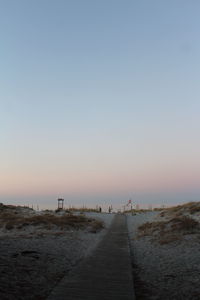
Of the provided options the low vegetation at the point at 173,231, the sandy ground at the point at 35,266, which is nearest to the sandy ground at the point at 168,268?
the low vegetation at the point at 173,231

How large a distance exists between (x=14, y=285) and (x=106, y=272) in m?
3.06

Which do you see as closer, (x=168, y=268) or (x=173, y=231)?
(x=168, y=268)

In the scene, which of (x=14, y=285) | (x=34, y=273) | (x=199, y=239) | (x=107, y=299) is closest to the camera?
(x=107, y=299)

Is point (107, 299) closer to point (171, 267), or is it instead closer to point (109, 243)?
point (171, 267)

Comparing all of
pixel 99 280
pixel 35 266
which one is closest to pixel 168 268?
pixel 99 280

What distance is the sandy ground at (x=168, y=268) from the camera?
362 inches

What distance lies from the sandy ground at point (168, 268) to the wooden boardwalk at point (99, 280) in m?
0.47

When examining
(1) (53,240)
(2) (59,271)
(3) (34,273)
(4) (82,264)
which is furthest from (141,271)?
(1) (53,240)

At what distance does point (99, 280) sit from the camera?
954cm

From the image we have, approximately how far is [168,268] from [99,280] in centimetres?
352

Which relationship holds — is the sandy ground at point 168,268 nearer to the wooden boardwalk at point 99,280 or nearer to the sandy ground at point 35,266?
the wooden boardwalk at point 99,280

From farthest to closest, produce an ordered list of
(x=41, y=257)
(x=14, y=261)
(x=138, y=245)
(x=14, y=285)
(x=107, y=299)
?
(x=138, y=245)
(x=41, y=257)
(x=14, y=261)
(x=14, y=285)
(x=107, y=299)

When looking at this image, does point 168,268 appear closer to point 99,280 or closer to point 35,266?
point 99,280

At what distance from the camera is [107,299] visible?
773 cm
